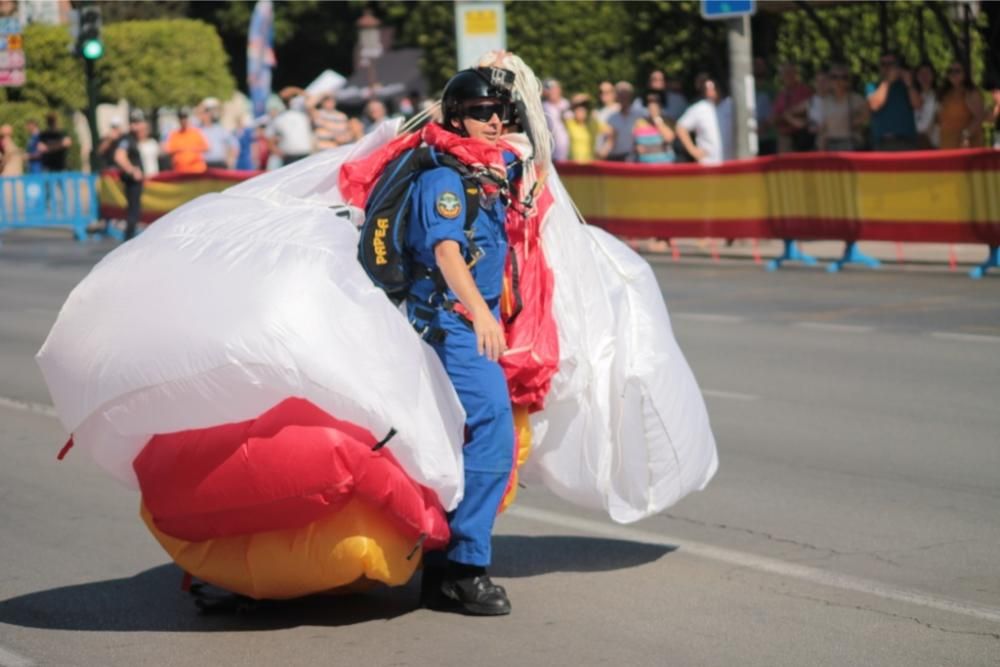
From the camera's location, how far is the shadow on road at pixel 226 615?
607 cm

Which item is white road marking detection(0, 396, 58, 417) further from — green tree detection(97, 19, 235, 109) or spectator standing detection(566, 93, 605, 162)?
green tree detection(97, 19, 235, 109)

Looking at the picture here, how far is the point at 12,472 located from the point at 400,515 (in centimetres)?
397

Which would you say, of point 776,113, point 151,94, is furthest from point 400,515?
point 151,94

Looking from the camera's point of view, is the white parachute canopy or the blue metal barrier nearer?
the white parachute canopy

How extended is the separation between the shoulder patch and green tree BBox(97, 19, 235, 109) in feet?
169

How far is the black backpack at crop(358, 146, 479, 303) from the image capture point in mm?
5812

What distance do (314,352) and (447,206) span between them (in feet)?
2.19

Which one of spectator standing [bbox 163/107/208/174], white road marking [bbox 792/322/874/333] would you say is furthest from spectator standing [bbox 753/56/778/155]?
white road marking [bbox 792/322/874/333]

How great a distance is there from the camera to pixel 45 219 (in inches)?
1173

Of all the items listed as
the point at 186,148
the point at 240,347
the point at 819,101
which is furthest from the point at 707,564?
the point at 186,148

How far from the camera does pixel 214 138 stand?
95.0 ft

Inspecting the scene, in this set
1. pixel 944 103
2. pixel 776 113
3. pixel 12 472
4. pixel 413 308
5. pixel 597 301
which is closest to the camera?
pixel 413 308

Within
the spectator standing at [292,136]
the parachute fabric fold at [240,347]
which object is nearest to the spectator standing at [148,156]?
the spectator standing at [292,136]

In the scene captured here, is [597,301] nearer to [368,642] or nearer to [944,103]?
[368,642]
